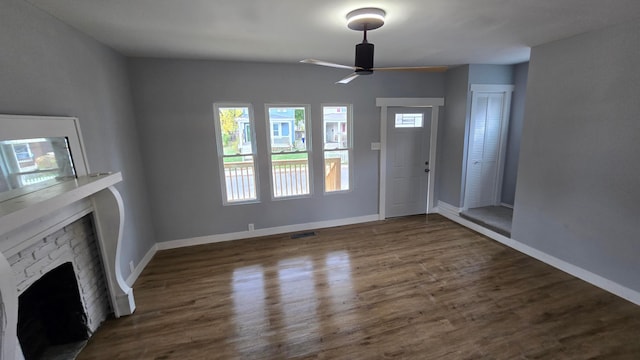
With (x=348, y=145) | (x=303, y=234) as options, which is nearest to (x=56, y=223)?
(x=303, y=234)

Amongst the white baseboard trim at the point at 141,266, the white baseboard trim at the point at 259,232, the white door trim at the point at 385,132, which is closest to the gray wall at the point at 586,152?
the white door trim at the point at 385,132

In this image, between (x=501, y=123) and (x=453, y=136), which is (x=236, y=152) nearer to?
(x=453, y=136)

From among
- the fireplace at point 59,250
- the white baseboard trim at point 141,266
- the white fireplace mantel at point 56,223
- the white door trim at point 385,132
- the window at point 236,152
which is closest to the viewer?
the white fireplace mantel at point 56,223

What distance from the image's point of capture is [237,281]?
9.84ft

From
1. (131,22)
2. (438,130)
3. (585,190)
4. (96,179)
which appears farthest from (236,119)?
(585,190)

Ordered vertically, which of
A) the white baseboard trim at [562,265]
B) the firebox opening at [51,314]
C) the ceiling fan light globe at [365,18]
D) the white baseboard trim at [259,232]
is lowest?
the white baseboard trim at [562,265]

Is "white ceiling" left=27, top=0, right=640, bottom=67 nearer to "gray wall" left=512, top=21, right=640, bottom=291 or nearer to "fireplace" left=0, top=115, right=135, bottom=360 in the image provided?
"gray wall" left=512, top=21, right=640, bottom=291

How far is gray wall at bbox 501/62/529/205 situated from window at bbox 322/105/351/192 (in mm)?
2679

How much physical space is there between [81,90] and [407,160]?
441 centimetres

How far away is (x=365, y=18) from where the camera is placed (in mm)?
2033

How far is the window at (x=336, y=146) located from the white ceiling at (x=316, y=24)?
3.36 feet

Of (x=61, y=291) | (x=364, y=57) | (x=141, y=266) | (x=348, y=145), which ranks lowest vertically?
(x=141, y=266)

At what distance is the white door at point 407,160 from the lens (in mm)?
4566

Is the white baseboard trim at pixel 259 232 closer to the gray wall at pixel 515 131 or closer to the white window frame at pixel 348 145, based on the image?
the white window frame at pixel 348 145
